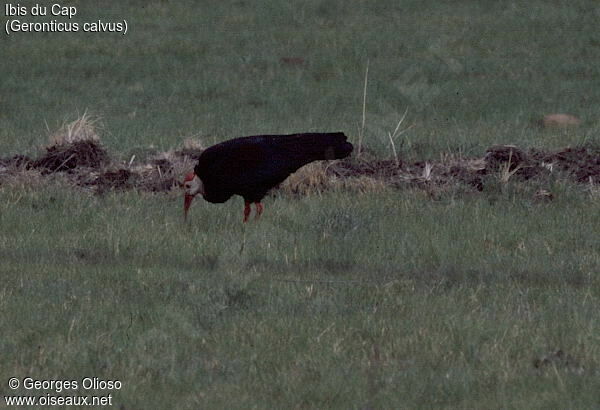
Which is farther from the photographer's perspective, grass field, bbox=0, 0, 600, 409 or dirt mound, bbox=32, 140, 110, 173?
dirt mound, bbox=32, 140, 110, 173

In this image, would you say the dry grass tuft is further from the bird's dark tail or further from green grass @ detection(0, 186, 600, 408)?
the bird's dark tail

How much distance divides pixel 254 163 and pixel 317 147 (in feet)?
1.92

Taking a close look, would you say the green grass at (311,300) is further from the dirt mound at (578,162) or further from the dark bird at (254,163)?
the dirt mound at (578,162)

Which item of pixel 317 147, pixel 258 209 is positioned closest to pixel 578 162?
pixel 317 147

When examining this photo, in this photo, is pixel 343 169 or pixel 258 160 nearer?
pixel 258 160

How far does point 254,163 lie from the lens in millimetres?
10234

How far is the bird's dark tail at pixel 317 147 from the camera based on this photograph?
1036 centimetres

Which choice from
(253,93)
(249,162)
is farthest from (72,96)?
(249,162)

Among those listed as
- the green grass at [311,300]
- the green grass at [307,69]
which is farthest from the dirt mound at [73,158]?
the green grass at [307,69]

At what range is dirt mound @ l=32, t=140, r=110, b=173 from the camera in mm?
12664

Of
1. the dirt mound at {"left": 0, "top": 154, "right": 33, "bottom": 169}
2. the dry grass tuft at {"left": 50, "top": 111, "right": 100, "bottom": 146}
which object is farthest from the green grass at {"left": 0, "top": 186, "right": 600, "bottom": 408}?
the dry grass tuft at {"left": 50, "top": 111, "right": 100, "bottom": 146}

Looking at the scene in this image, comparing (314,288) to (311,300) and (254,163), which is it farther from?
(254,163)

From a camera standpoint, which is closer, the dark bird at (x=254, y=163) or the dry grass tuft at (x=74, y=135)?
the dark bird at (x=254, y=163)

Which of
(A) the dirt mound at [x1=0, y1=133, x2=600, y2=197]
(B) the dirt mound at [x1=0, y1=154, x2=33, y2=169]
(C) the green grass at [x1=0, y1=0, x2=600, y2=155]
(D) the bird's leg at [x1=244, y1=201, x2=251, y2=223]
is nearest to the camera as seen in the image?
(D) the bird's leg at [x1=244, y1=201, x2=251, y2=223]
